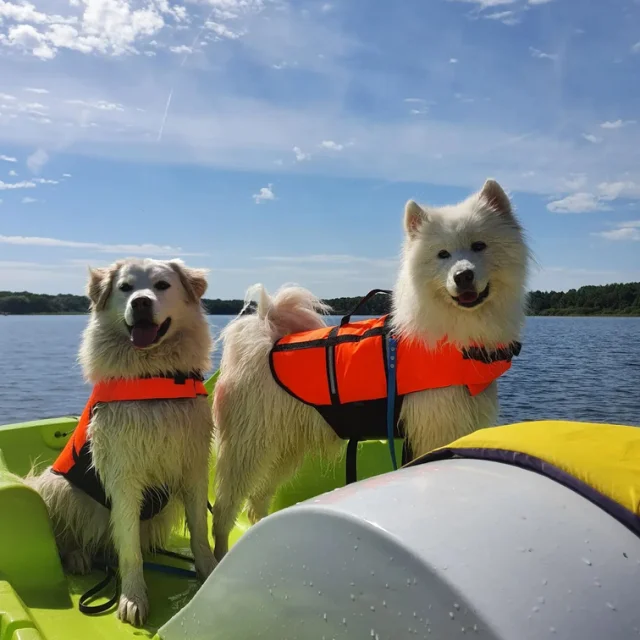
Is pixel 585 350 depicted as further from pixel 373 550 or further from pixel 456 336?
pixel 373 550

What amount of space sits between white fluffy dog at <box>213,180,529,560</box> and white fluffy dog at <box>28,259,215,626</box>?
14.5 inches

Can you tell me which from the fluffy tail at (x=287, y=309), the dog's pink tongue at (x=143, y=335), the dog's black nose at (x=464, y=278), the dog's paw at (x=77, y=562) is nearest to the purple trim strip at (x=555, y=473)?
the dog's black nose at (x=464, y=278)

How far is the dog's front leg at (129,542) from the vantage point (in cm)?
323

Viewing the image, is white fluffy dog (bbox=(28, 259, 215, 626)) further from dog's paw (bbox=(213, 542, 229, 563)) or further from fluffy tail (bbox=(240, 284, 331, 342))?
fluffy tail (bbox=(240, 284, 331, 342))

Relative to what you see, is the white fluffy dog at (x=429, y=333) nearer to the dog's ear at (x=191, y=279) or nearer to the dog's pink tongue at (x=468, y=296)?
the dog's pink tongue at (x=468, y=296)

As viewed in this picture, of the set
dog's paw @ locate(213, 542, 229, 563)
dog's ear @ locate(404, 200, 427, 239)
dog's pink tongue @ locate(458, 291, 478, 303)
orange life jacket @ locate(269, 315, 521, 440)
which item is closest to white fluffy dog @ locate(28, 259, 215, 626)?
dog's paw @ locate(213, 542, 229, 563)

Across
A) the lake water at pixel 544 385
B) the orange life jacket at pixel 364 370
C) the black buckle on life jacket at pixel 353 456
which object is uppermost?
the orange life jacket at pixel 364 370

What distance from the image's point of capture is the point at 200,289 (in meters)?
3.71

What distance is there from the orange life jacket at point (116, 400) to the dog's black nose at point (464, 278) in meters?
1.57

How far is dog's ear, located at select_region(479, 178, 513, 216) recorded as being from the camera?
3533 millimetres

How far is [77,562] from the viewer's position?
12.3 ft

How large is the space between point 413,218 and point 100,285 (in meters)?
1.83

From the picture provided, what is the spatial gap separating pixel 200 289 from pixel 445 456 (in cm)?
231

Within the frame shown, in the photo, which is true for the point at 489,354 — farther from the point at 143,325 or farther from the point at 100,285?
the point at 100,285
